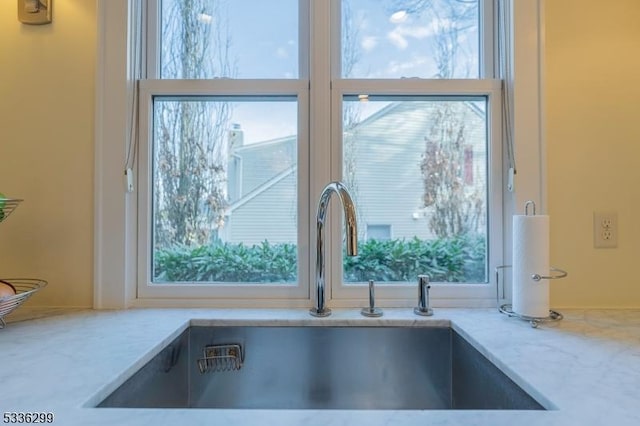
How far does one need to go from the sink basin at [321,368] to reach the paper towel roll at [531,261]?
8.7 inches

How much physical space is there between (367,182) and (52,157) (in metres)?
1.04

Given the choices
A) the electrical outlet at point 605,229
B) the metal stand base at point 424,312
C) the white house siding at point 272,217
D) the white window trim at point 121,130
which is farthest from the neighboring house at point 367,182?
the electrical outlet at point 605,229

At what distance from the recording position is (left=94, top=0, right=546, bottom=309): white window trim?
1.16m

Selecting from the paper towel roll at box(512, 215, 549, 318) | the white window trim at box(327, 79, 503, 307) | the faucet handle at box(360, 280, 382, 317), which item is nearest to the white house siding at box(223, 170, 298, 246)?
the white window trim at box(327, 79, 503, 307)

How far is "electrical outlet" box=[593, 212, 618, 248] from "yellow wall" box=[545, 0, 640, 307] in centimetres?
2

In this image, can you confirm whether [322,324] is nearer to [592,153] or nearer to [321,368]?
[321,368]

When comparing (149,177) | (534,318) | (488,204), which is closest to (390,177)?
(488,204)

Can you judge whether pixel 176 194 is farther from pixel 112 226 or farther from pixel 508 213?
pixel 508 213

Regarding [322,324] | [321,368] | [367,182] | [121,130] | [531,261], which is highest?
[121,130]

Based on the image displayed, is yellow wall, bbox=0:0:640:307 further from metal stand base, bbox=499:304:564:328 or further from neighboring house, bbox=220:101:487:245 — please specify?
neighboring house, bbox=220:101:487:245

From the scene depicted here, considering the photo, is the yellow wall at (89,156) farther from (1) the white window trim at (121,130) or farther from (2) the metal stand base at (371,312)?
(2) the metal stand base at (371,312)

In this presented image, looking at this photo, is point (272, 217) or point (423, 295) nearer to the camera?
point (423, 295)

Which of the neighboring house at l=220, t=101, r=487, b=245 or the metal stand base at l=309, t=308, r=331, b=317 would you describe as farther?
the neighboring house at l=220, t=101, r=487, b=245

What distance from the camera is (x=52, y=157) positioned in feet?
→ 3.84
